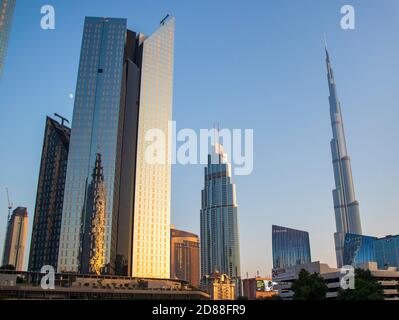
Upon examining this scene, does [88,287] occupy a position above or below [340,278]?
below

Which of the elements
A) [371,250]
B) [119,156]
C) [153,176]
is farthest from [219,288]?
[119,156]

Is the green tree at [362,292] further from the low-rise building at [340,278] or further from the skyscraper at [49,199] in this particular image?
the skyscraper at [49,199]

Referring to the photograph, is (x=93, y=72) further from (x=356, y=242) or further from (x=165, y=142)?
(x=356, y=242)

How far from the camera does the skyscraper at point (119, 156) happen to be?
4087 inches

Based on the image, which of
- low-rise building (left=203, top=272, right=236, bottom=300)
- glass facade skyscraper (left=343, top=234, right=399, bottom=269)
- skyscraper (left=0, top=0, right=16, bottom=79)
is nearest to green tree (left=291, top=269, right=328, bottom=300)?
glass facade skyscraper (left=343, top=234, right=399, bottom=269)

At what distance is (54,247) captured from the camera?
10625 centimetres

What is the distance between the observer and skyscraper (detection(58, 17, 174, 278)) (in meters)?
104

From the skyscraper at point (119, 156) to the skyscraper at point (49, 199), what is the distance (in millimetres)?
8609

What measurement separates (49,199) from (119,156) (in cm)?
2494

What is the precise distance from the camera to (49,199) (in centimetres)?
11675

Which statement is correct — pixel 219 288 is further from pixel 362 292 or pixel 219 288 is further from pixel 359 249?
pixel 362 292

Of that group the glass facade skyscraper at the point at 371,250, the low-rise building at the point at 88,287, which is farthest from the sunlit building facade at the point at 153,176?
the glass facade skyscraper at the point at 371,250

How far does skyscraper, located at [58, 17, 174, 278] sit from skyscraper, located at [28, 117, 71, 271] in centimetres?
861

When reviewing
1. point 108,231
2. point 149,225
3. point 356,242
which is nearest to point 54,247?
point 108,231
